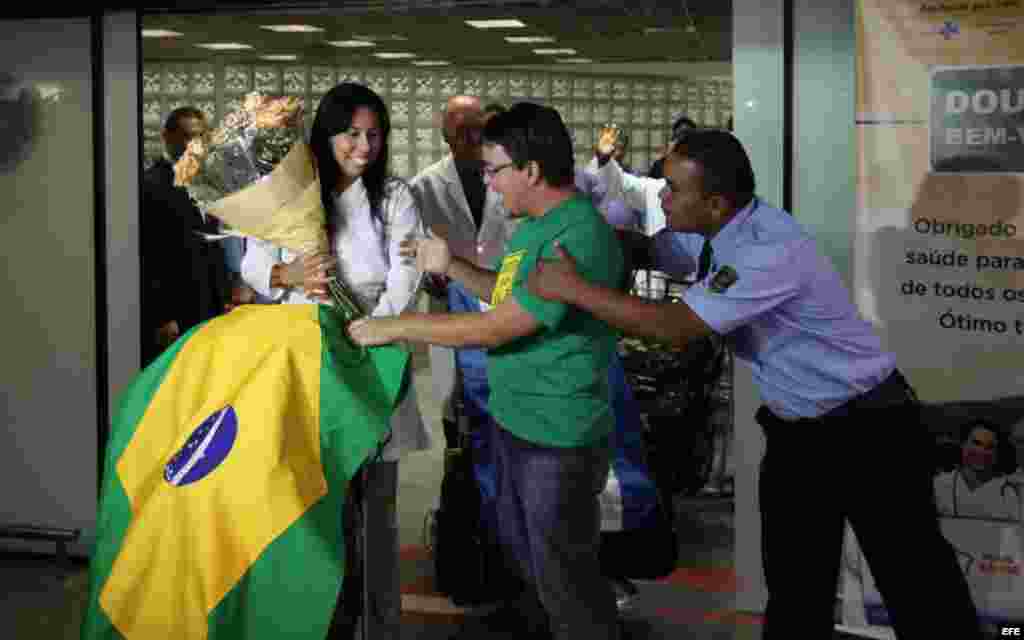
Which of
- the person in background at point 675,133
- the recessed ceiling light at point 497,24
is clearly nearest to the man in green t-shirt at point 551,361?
the recessed ceiling light at point 497,24

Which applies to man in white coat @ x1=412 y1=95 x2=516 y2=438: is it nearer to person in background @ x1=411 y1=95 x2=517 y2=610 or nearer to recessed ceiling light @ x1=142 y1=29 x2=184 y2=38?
person in background @ x1=411 y1=95 x2=517 y2=610

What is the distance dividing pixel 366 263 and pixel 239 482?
2.50 feet

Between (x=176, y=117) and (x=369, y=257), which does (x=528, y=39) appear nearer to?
(x=176, y=117)

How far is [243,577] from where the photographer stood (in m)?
3.20

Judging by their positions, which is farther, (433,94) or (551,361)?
(433,94)

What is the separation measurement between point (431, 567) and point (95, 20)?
2443 millimetres

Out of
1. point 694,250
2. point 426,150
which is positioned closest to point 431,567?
point 426,150

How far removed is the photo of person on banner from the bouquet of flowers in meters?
2.04

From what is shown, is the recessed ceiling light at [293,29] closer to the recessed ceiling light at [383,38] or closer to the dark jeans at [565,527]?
the recessed ceiling light at [383,38]

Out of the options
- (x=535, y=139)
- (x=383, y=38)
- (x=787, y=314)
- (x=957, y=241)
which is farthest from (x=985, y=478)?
(x=383, y=38)

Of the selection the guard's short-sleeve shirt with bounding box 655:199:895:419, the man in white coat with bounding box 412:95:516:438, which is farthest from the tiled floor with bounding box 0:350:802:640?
the guard's short-sleeve shirt with bounding box 655:199:895:419

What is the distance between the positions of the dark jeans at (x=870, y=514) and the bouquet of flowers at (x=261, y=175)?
47.2 inches

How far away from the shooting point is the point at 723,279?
3.42 metres

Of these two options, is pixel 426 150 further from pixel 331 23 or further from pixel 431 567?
pixel 431 567
